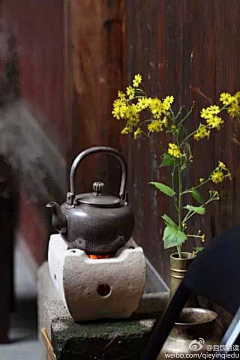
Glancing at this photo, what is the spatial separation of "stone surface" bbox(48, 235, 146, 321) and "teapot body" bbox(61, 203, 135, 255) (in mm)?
44

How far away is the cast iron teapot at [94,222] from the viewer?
233 centimetres

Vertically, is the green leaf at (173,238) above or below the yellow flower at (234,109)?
below

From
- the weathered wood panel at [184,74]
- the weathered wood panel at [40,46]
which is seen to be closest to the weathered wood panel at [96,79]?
the weathered wood panel at [184,74]

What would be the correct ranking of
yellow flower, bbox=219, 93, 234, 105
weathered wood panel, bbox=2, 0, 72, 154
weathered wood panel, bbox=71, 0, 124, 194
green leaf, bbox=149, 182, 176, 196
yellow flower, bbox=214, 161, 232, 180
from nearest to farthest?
yellow flower, bbox=219, 93, 234, 105 < yellow flower, bbox=214, 161, 232, 180 < green leaf, bbox=149, 182, 176, 196 < weathered wood panel, bbox=71, 0, 124, 194 < weathered wood panel, bbox=2, 0, 72, 154

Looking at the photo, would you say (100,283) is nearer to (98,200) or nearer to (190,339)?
(98,200)

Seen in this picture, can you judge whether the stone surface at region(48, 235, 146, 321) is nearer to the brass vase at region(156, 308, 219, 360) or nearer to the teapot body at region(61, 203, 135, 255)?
the teapot body at region(61, 203, 135, 255)

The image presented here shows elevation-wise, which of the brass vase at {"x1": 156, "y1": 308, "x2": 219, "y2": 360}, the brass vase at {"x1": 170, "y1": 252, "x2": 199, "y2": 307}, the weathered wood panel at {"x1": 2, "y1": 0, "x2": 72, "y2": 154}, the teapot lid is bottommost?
the brass vase at {"x1": 156, "y1": 308, "x2": 219, "y2": 360}

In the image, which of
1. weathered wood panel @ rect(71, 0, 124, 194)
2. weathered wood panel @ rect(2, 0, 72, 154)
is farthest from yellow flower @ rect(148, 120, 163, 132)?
weathered wood panel @ rect(2, 0, 72, 154)

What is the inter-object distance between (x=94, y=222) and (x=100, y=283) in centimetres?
22

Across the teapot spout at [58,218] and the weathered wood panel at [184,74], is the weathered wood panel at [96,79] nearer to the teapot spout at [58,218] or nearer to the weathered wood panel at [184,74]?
the weathered wood panel at [184,74]

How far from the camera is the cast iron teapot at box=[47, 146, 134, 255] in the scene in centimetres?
233

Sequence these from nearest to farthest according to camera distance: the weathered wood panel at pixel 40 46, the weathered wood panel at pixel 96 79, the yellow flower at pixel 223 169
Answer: the yellow flower at pixel 223 169 < the weathered wood panel at pixel 96 79 < the weathered wood panel at pixel 40 46

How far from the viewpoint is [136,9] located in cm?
339

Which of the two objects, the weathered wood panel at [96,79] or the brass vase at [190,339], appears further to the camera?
the weathered wood panel at [96,79]
